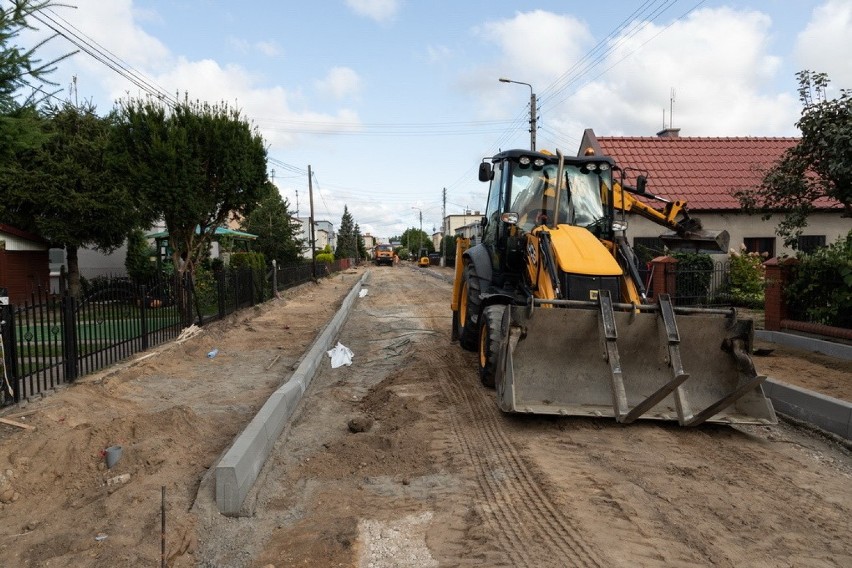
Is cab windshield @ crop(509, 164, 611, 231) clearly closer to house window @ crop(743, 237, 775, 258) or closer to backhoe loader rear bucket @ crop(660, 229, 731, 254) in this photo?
backhoe loader rear bucket @ crop(660, 229, 731, 254)

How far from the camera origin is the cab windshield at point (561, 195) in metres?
8.07

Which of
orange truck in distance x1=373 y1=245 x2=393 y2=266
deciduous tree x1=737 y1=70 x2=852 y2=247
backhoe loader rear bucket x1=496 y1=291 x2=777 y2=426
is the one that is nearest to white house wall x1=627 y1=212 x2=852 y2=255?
deciduous tree x1=737 y1=70 x2=852 y2=247

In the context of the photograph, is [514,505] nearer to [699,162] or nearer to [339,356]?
[339,356]

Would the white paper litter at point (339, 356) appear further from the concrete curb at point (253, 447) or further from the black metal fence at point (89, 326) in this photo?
the black metal fence at point (89, 326)

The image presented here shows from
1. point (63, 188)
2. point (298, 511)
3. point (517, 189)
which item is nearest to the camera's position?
point (298, 511)

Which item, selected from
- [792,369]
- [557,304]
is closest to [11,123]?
[557,304]

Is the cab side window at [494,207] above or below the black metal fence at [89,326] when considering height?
above

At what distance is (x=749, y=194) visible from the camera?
11.6 m

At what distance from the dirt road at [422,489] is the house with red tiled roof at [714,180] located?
12.6m

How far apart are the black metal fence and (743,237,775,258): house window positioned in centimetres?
1492

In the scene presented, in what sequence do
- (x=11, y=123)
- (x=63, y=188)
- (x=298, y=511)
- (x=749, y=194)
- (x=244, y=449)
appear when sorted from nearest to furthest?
(x=298, y=511)
(x=244, y=449)
(x=11, y=123)
(x=749, y=194)
(x=63, y=188)

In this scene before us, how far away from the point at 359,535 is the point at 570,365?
9.89 ft

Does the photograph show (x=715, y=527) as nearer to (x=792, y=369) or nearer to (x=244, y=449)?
(x=244, y=449)

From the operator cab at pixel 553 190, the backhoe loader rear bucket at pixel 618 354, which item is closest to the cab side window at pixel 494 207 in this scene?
the operator cab at pixel 553 190
